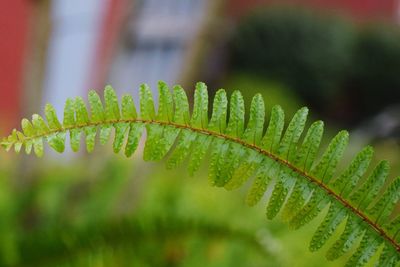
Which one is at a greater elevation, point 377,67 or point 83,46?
point 377,67

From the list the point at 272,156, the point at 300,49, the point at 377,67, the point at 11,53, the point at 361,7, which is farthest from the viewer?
the point at 361,7

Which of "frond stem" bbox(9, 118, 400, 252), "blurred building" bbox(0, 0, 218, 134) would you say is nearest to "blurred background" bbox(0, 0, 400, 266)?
"blurred building" bbox(0, 0, 218, 134)

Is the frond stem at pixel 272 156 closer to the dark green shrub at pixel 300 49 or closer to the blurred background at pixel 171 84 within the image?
the blurred background at pixel 171 84

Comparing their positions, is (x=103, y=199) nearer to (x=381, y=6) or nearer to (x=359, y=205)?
(x=359, y=205)

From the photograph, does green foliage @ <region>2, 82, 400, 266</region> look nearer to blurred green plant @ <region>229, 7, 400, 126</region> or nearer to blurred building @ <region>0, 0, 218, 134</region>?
blurred building @ <region>0, 0, 218, 134</region>

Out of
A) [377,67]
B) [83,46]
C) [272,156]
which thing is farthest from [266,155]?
[377,67]

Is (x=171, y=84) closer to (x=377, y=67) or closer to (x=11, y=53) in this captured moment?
(x=11, y=53)
